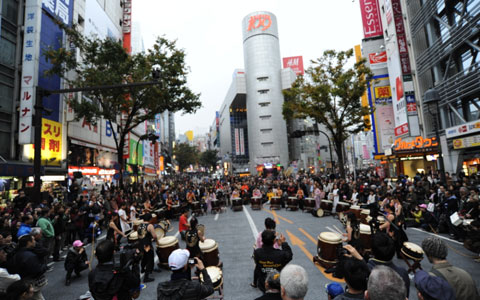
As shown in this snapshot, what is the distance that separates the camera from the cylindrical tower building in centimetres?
6956

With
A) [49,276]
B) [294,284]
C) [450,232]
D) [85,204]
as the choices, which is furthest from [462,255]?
[85,204]

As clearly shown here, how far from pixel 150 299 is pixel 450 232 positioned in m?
11.0

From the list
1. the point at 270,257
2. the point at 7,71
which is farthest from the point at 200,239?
the point at 7,71

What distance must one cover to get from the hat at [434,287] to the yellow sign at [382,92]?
36949mm

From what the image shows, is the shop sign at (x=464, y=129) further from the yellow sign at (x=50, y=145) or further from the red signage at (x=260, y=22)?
the red signage at (x=260, y=22)

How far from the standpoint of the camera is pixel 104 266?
3521mm

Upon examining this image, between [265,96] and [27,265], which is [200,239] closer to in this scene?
[27,265]

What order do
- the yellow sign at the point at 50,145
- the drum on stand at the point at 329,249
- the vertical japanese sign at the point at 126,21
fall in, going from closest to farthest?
1. the drum on stand at the point at 329,249
2. the yellow sign at the point at 50,145
3. the vertical japanese sign at the point at 126,21

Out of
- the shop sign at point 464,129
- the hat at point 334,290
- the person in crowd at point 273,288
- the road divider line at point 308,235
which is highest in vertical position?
the shop sign at point 464,129

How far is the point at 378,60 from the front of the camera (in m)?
35.1

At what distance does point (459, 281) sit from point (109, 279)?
431cm

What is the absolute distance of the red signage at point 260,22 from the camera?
7088 cm

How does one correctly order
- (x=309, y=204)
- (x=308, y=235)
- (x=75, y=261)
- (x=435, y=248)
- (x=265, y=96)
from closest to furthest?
(x=435, y=248)
(x=75, y=261)
(x=308, y=235)
(x=309, y=204)
(x=265, y=96)

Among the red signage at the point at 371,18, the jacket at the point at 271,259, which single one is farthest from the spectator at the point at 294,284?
the red signage at the point at 371,18
